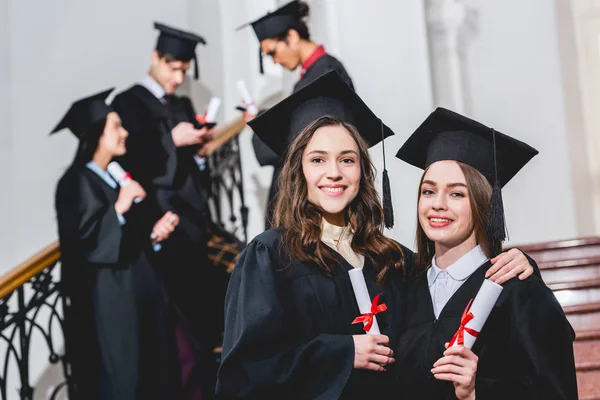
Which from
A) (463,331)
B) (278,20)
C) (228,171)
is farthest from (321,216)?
(228,171)

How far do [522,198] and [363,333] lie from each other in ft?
16.7

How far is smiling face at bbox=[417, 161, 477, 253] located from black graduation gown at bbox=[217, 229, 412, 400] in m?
0.23

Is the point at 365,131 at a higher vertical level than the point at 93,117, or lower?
lower

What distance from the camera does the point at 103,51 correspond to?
7598 millimetres

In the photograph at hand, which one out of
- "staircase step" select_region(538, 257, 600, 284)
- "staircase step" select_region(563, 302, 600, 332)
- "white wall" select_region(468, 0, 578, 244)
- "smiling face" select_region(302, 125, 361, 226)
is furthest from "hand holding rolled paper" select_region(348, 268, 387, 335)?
"white wall" select_region(468, 0, 578, 244)

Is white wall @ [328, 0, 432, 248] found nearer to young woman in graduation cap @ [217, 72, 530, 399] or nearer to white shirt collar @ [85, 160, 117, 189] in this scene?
white shirt collar @ [85, 160, 117, 189]

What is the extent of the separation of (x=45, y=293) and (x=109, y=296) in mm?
434

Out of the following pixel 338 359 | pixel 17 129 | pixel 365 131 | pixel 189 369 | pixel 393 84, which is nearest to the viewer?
pixel 338 359

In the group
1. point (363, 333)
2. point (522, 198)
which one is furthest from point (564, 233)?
point (363, 333)

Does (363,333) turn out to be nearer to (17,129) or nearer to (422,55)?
(422,55)

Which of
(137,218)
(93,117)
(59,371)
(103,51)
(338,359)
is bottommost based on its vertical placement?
(59,371)

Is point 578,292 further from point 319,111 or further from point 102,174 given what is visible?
point 102,174

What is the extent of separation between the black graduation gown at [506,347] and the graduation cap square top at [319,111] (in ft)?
1.98

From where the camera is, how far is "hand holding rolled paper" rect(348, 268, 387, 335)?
2.55 meters
